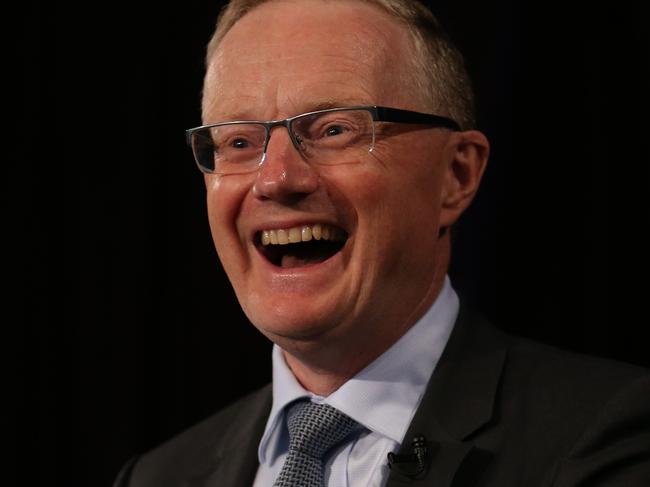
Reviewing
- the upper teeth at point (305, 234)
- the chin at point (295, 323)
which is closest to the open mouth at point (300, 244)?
the upper teeth at point (305, 234)

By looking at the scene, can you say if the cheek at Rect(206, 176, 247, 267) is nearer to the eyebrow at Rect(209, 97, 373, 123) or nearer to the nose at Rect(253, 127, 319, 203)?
the nose at Rect(253, 127, 319, 203)

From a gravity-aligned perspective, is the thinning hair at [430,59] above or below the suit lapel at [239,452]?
above

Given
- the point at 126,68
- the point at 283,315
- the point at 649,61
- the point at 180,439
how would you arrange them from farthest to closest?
the point at 126,68 < the point at 649,61 < the point at 180,439 < the point at 283,315

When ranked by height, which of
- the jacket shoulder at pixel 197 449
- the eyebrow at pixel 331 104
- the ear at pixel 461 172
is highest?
the eyebrow at pixel 331 104

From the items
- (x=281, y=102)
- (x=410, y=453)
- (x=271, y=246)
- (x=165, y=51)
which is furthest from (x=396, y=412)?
(x=165, y=51)

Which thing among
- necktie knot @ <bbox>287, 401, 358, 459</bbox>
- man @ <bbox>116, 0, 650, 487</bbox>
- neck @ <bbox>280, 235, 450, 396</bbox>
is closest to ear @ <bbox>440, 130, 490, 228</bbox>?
man @ <bbox>116, 0, 650, 487</bbox>

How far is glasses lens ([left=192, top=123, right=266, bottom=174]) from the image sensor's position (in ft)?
5.96

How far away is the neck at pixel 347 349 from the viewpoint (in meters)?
1.79

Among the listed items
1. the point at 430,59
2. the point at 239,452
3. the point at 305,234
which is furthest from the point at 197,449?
the point at 430,59

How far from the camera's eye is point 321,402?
6.01 feet

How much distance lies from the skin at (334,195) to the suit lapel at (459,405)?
12cm

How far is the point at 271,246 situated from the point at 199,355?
120 centimetres

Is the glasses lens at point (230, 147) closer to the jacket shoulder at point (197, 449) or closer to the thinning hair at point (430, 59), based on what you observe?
the thinning hair at point (430, 59)

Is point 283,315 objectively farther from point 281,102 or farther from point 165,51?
point 165,51
